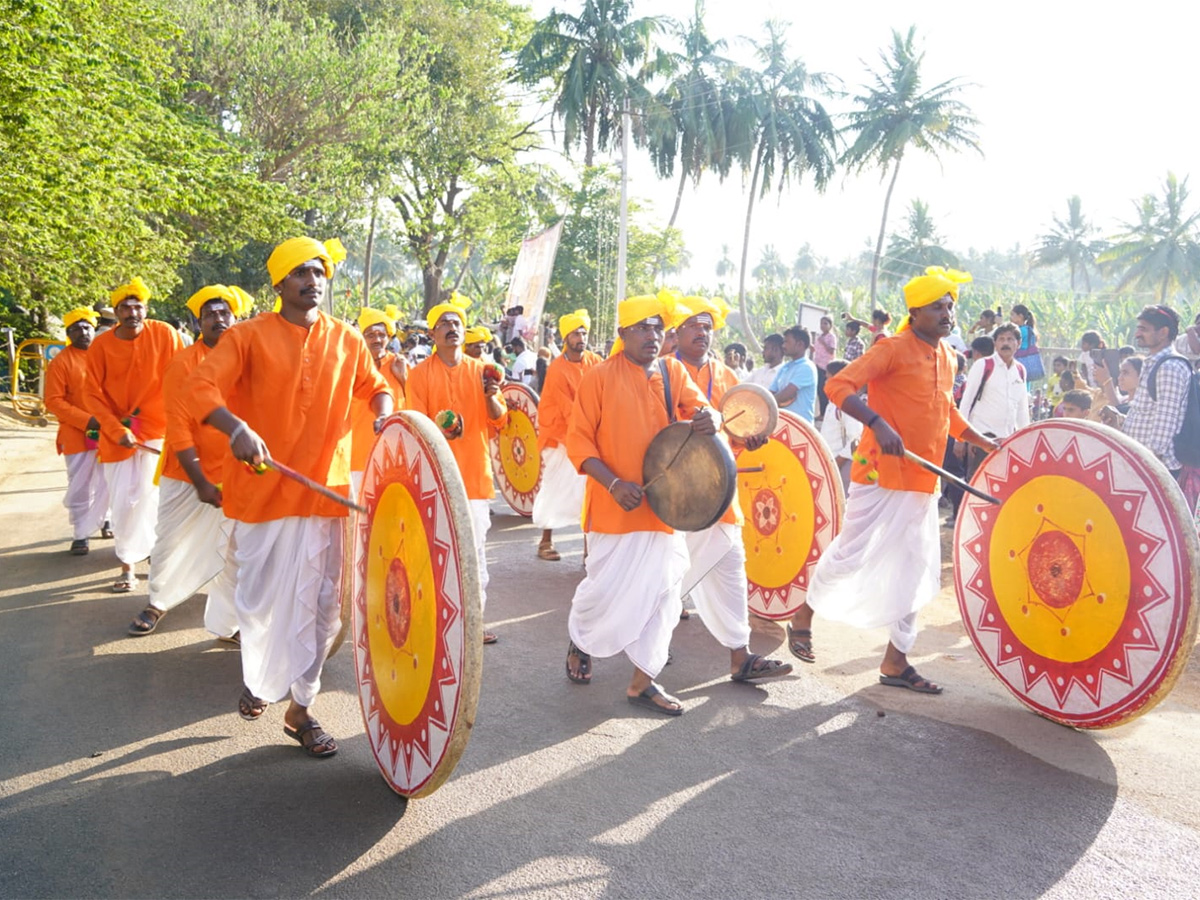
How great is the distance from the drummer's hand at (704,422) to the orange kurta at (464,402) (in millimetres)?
1899

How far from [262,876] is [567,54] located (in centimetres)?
3349

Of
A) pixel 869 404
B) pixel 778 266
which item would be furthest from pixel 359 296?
pixel 778 266

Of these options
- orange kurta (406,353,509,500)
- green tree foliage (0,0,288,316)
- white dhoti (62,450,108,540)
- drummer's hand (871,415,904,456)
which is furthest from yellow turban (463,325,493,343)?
green tree foliage (0,0,288,316)

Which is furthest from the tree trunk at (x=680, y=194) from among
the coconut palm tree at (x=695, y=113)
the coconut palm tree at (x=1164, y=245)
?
the coconut palm tree at (x=1164, y=245)

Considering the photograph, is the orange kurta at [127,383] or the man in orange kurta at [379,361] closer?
the orange kurta at [127,383]

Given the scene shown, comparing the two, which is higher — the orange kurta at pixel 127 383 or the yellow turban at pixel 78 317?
the yellow turban at pixel 78 317

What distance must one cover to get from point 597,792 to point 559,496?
196 inches

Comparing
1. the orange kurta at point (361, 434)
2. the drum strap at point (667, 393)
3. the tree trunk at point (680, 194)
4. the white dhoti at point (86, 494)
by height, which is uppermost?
the tree trunk at point (680, 194)

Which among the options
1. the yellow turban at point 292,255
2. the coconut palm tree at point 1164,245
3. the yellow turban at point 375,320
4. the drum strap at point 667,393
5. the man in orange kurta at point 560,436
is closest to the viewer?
the yellow turban at point 292,255

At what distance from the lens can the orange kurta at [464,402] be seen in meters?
6.02

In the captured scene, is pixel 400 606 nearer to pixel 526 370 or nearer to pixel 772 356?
pixel 772 356

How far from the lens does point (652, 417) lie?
482cm

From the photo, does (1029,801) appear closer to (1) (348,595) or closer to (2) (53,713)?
(1) (348,595)

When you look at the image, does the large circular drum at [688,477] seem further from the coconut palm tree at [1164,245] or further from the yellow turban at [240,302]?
the coconut palm tree at [1164,245]
